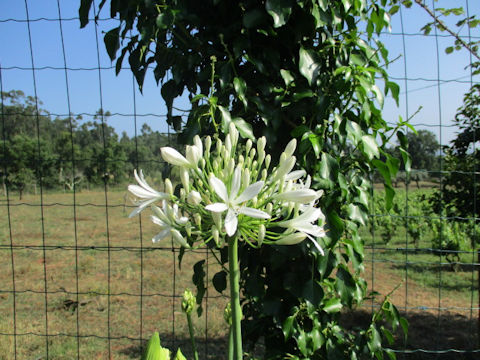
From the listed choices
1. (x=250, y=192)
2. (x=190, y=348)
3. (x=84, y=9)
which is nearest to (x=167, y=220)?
(x=250, y=192)

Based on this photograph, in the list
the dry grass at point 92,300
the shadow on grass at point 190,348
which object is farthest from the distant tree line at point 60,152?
the shadow on grass at point 190,348

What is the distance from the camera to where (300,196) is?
0.71 metres

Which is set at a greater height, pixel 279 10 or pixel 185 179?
pixel 279 10

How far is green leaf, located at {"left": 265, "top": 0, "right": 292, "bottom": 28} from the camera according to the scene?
1.41 meters

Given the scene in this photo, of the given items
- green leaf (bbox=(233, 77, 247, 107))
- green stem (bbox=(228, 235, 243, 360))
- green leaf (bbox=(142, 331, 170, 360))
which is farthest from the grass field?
green stem (bbox=(228, 235, 243, 360))

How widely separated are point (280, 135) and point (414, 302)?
14.0ft

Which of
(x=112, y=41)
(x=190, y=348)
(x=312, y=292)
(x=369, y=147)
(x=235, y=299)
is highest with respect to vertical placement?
(x=112, y=41)

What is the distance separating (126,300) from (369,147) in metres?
4.17

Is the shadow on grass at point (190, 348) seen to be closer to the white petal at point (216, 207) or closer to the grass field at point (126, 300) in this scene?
the grass field at point (126, 300)

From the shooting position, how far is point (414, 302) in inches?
196

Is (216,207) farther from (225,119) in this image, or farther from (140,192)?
(225,119)

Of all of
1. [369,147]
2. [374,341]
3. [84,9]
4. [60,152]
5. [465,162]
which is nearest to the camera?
[369,147]

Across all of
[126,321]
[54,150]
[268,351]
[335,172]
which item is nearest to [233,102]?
[335,172]

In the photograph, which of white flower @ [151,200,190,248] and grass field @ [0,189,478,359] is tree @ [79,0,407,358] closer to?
grass field @ [0,189,478,359]
